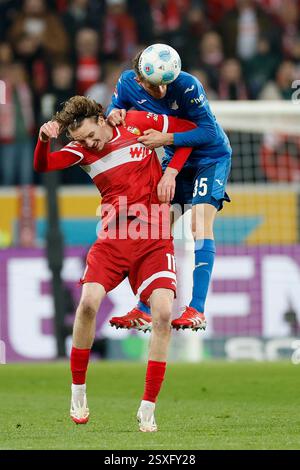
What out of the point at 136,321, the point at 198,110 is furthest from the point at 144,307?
the point at 198,110

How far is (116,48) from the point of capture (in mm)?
19938

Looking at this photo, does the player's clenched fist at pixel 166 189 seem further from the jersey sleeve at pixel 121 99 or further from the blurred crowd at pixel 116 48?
the blurred crowd at pixel 116 48

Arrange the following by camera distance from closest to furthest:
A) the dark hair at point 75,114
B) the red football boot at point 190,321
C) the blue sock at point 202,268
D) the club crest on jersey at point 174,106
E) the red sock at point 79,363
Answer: the dark hair at point 75,114
the red sock at point 79,363
the red football boot at point 190,321
the club crest on jersey at point 174,106
the blue sock at point 202,268

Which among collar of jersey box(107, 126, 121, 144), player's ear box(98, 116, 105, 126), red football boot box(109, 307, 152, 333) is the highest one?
player's ear box(98, 116, 105, 126)

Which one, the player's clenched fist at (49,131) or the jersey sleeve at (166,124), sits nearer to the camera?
the player's clenched fist at (49,131)

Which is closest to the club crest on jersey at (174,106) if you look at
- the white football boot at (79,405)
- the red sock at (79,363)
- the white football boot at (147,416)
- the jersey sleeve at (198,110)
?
the jersey sleeve at (198,110)

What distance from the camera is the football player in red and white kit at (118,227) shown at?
8.91m

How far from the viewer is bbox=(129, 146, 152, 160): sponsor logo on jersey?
9203mm

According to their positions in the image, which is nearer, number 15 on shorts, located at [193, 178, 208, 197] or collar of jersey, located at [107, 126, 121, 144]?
collar of jersey, located at [107, 126, 121, 144]

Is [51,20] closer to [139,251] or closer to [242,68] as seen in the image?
[242,68]

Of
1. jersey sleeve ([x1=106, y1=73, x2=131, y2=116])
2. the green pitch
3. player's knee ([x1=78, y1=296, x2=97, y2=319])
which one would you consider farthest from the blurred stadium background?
player's knee ([x1=78, y1=296, x2=97, y2=319])

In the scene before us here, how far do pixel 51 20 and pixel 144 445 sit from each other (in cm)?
1313

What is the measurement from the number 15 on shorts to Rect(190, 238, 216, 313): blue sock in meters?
0.38

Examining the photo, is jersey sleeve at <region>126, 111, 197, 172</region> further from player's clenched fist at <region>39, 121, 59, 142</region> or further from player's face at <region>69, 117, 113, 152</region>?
player's clenched fist at <region>39, 121, 59, 142</region>
